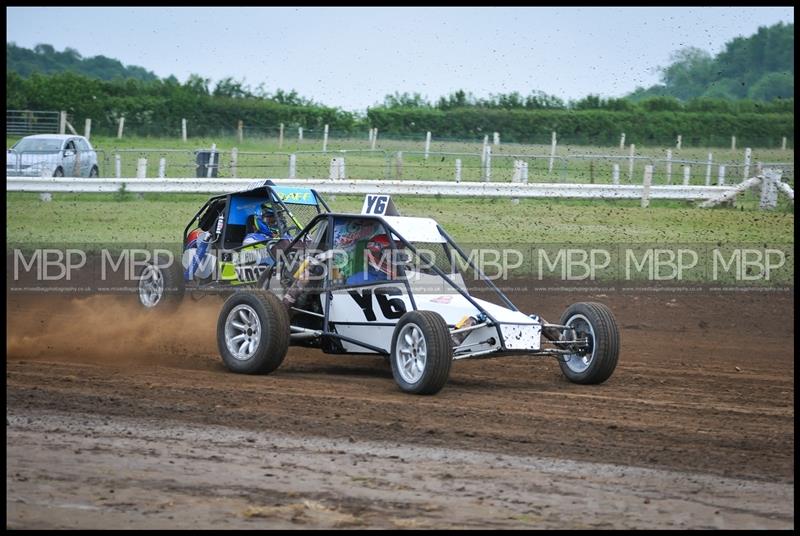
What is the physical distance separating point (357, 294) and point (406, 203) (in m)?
12.6

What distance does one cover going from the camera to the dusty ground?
19.3ft

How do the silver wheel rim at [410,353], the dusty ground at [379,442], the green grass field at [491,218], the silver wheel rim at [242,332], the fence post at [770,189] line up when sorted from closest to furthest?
the dusty ground at [379,442] < the silver wheel rim at [410,353] < the silver wheel rim at [242,332] < the green grass field at [491,218] < the fence post at [770,189]

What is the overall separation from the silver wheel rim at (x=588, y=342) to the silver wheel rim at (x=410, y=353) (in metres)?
1.54

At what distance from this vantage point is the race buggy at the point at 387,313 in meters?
9.61

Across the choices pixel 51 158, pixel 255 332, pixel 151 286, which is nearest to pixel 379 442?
pixel 255 332

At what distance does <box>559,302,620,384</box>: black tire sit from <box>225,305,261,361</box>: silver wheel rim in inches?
107

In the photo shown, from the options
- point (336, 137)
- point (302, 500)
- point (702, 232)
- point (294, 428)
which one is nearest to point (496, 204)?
point (702, 232)

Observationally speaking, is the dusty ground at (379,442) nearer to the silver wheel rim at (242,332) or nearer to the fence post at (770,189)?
the silver wheel rim at (242,332)

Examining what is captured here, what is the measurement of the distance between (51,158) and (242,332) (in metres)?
17.0

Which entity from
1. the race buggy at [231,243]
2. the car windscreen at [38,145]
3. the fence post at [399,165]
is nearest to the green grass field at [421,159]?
the fence post at [399,165]

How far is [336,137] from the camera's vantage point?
34.5m

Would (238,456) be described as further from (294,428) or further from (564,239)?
(564,239)

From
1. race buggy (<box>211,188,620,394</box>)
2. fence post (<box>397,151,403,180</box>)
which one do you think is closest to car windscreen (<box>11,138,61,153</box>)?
fence post (<box>397,151,403,180</box>)

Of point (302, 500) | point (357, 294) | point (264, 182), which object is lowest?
point (302, 500)
